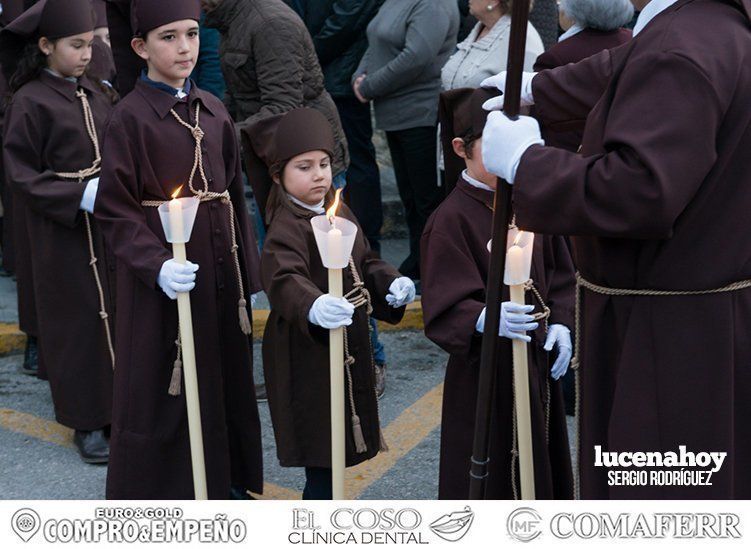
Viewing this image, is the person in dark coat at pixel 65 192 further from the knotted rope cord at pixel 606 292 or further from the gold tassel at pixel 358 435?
the knotted rope cord at pixel 606 292

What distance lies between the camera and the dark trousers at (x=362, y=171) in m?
7.57

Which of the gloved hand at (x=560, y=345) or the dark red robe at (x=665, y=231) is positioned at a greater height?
the dark red robe at (x=665, y=231)

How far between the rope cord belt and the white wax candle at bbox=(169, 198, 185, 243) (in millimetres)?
672

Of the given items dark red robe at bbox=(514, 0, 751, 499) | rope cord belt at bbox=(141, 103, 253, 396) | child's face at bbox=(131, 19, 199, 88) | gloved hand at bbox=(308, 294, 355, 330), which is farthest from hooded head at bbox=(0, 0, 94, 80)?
dark red robe at bbox=(514, 0, 751, 499)

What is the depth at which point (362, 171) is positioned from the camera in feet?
24.9

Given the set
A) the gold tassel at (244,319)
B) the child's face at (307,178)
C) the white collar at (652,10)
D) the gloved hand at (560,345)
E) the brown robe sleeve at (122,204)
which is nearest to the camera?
the white collar at (652,10)

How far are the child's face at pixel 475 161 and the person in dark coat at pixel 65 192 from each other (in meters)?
1.79

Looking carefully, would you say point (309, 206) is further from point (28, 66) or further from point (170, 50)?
point (28, 66)

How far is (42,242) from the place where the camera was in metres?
5.54

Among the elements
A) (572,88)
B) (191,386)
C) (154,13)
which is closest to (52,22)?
(154,13)

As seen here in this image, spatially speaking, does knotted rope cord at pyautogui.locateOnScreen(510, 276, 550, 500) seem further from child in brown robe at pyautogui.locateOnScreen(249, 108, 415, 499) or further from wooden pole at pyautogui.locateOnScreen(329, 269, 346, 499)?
wooden pole at pyautogui.locateOnScreen(329, 269, 346, 499)

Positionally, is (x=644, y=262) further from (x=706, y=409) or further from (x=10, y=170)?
(x=10, y=170)

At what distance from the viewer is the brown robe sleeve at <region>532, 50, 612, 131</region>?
3473 mm

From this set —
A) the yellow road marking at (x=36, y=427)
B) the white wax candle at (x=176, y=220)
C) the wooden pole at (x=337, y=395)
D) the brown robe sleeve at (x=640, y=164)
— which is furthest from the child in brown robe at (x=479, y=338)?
the yellow road marking at (x=36, y=427)
